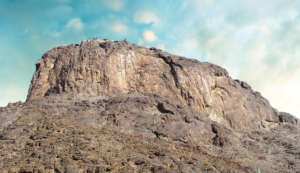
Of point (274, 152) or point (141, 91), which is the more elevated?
point (141, 91)

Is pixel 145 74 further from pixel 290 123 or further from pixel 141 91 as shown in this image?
pixel 290 123

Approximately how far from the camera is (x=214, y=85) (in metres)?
46.5

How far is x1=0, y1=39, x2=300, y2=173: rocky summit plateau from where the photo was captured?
22.6 metres

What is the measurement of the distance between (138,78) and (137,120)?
12292 mm

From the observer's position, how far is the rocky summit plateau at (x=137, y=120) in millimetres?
22578

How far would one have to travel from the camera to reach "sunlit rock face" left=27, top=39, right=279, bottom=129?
4069 centimetres

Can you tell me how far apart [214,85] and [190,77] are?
16.2ft

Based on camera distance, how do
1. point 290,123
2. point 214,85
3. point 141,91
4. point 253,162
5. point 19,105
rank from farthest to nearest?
point 290,123, point 214,85, point 141,91, point 19,105, point 253,162

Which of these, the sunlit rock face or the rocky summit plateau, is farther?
the sunlit rock face

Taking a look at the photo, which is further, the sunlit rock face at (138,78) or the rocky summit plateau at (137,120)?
the sunlit rock face at (138,78)

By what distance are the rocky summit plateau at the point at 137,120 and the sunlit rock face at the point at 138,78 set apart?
6.1 inches

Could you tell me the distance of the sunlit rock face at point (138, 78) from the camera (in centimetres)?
4069

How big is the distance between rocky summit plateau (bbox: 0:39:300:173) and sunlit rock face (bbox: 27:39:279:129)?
0.16 meters

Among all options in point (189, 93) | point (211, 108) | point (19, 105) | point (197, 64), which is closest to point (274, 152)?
point (211, 108)
